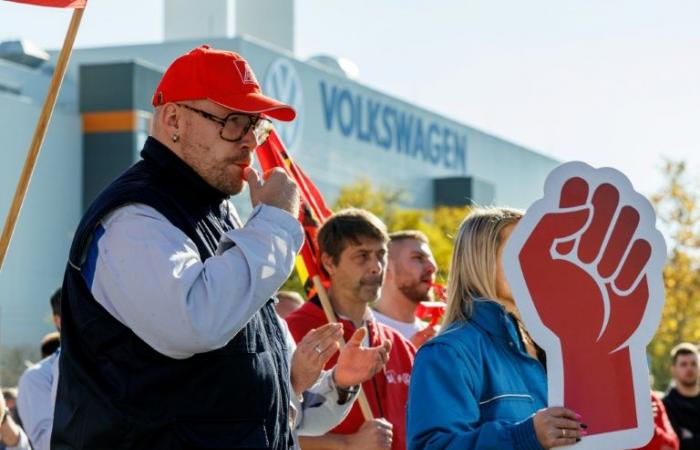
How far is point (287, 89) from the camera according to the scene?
138 feet

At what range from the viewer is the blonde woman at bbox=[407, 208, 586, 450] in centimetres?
459

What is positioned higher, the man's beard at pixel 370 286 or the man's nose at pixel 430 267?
the man's beard at pixel 370 286

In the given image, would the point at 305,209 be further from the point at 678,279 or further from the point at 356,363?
the point at 678,279

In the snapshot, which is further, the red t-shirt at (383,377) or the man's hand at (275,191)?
the red t-shirt at (383,377)

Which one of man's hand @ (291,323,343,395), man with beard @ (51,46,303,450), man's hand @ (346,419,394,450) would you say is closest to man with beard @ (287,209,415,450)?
man's hand @ (346,419,394,450)

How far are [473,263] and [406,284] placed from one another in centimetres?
376

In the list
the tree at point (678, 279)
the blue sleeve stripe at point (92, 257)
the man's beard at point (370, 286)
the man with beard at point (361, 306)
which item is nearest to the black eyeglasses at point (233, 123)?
the blue sleeve stripe at point (92, 257)

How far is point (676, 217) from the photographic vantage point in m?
33.0

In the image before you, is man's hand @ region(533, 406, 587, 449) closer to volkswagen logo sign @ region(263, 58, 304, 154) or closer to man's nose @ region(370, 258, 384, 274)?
man's nose @ region(370, 258, 384, 274)

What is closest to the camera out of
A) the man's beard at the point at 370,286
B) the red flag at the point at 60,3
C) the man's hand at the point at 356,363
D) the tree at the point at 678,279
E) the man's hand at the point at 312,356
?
the man's hand at the point at 312,356

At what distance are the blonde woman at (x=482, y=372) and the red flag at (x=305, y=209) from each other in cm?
173

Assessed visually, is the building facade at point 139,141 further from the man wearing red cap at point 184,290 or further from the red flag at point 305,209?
the man wearing red cap at point 184,290

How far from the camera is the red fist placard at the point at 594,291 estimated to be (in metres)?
4.71

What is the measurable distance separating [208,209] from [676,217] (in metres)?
29.3
